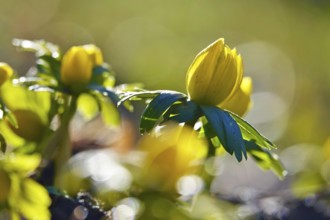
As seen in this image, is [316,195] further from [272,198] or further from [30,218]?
[30,218]

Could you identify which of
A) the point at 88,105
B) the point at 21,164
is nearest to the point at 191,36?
the point at 88,105

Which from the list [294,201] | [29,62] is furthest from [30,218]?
[29,62]

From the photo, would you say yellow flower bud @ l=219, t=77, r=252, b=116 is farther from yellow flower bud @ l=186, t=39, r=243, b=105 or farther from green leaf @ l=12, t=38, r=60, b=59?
green leaf @ l=12, t=38, r=60, b=59

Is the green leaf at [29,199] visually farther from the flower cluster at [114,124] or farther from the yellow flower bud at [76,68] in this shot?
the yellow flower bud at [76,68]

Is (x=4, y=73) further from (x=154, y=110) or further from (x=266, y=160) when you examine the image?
A: (x=266, y=160)

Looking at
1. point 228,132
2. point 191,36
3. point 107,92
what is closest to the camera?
point 228,132

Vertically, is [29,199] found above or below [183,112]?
below

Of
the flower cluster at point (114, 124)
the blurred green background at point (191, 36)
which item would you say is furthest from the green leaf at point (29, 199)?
the blurred green background at point (191, 36)
